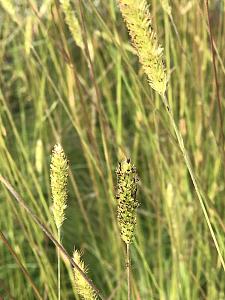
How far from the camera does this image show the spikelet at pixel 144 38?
0.55 meters

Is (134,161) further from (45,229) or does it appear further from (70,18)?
(45,229)

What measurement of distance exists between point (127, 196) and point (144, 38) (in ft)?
0.49

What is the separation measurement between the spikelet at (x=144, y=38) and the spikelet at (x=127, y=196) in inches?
3.2

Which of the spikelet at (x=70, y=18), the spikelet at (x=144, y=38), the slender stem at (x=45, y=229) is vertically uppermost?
the spikelet at (x=70, y=18)

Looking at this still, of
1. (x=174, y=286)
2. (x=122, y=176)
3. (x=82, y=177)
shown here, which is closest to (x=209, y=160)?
(x=174, y=286)

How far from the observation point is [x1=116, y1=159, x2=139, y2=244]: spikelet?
602mm

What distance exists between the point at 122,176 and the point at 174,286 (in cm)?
54

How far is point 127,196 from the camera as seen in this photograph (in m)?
0.61

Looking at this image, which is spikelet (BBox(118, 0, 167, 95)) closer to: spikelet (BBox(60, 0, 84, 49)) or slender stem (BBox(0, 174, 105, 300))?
slender stem (BBox(0, 174, 105, 300))

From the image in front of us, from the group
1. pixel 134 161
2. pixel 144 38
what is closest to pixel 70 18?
pixel 144 38

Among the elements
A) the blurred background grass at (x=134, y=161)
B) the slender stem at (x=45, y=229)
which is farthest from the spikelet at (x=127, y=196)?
the blurred background grass at (x=134, y=161)

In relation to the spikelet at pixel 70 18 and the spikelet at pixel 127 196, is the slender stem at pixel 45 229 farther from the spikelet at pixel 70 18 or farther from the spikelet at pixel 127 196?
the spikelet at pixel 70 18

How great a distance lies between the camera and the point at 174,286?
1095 millimetres

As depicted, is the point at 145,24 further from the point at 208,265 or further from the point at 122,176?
the point at 208,265
